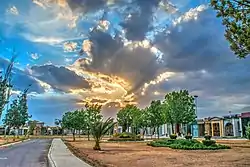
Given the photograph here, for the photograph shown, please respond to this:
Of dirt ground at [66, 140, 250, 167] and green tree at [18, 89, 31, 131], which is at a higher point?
green tree at [18, 89, 31, 131]

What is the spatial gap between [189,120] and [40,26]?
1554 inches

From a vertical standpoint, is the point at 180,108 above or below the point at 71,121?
above

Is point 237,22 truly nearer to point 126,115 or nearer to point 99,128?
point 99,128

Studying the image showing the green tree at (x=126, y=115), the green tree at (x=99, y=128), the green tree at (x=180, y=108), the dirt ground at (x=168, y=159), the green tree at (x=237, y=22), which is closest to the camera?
the green tree at (x=237, y=22)

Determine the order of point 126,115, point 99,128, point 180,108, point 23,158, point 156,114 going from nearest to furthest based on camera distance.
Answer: point 23,158
point 99,128
point 180,108
point 156,114
point 126,115

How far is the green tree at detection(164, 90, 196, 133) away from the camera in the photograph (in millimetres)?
57656

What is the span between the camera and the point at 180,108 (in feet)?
189

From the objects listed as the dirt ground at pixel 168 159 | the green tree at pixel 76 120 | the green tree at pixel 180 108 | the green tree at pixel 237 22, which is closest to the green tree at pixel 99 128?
the dirt ground at pixel 168 159

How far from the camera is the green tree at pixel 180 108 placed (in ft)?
189

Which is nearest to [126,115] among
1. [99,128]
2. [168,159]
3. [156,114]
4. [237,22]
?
[156,114]

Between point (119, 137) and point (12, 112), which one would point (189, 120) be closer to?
point (119, 137)

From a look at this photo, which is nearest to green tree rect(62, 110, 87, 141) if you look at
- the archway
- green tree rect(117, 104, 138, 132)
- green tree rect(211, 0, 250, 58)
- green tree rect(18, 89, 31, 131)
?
green tree rect(18, 89, 31, 131)

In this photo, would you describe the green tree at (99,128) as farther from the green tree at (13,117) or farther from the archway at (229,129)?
the archway at (229,129)

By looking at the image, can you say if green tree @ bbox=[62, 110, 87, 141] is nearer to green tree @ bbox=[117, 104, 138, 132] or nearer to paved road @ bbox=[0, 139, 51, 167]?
green tree @ bbox=[117, 104, 138, 132]
